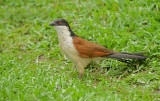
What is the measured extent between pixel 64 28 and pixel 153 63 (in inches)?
77.8

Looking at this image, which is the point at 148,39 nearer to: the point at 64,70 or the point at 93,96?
the point at 64,70

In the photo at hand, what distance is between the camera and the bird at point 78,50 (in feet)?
17.5

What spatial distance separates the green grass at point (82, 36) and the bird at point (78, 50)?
0.34 m

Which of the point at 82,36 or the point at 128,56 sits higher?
the point at 82,36

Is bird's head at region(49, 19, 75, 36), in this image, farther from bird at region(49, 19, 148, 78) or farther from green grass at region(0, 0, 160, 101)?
green grass at region(0, 0, 160, 101)

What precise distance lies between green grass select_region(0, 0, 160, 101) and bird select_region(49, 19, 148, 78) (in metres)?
0.34

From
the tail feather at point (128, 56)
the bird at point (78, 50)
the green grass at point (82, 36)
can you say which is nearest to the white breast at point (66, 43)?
the bird at point (78, 50)

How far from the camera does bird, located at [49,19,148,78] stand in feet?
17.5

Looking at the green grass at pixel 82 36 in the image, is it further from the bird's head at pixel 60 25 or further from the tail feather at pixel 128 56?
the bird's head at pixel 60 25

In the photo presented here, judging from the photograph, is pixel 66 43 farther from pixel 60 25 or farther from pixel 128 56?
pixel 128 56

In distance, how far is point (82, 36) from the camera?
707cm

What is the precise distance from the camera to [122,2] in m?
7.73

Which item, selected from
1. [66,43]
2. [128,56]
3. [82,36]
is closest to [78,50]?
[66,43]

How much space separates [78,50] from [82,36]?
177 centimetres
